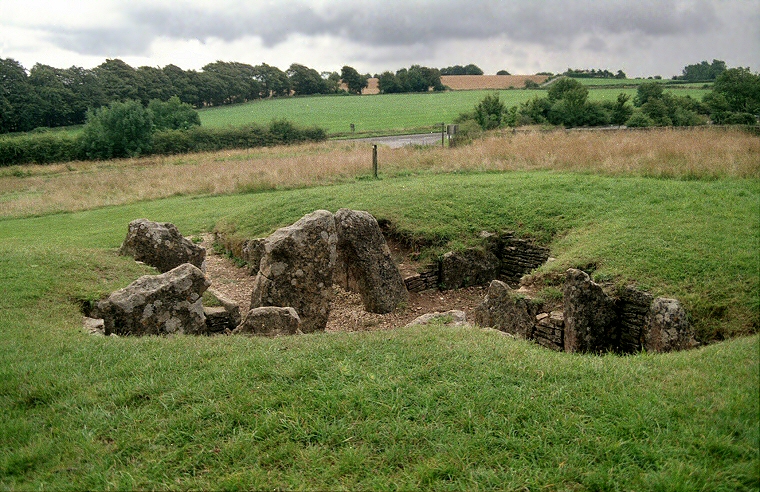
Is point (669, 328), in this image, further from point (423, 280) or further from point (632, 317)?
point (423, 280)

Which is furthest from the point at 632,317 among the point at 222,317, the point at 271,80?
the point at 271,80

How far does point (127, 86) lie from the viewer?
66.6 m

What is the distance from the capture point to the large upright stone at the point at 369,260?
1162 cm

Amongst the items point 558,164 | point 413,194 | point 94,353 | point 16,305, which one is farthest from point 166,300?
point 558,164

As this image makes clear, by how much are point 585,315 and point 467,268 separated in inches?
184

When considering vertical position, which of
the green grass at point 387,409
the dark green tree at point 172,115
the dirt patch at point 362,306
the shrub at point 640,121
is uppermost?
the dark green tree at point 172,115

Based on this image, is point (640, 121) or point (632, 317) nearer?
point (632, 317)

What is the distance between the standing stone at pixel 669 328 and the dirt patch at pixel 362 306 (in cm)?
399

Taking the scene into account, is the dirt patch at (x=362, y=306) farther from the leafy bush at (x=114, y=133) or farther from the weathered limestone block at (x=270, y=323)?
the leafy bush at (x=114, y=133)

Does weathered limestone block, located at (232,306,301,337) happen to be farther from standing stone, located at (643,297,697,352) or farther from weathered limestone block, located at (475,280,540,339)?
standing stone, located at (643,297,697,352)

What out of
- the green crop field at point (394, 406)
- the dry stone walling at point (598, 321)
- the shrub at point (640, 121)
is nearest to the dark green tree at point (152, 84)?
the shrub at point (640, 121)

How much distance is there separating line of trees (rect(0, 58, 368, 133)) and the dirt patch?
47932 mm

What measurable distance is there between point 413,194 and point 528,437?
1206 cm

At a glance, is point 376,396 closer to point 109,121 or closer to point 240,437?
point 240,437
